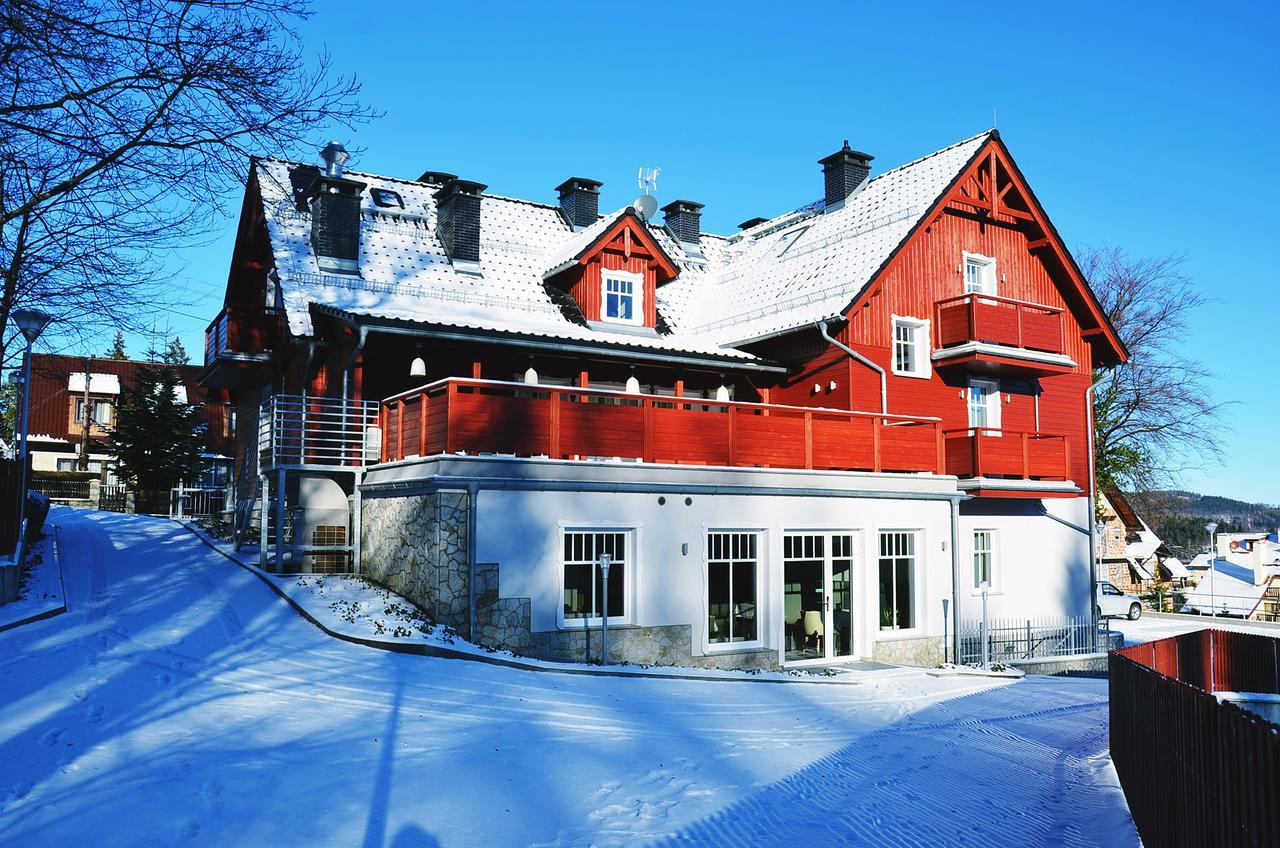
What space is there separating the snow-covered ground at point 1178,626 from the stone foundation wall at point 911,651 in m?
14.5

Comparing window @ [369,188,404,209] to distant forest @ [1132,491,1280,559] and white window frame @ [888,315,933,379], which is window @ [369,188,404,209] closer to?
white window frame @ [888,315,933,379]

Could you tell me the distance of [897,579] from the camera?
20156 millimetres

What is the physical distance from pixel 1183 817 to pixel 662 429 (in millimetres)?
10899

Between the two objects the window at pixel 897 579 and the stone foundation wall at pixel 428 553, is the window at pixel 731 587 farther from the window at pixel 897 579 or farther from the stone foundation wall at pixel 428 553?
the stone foundation wall at pixel 428 553

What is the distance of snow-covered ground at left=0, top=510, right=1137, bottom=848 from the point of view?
25.3 feet

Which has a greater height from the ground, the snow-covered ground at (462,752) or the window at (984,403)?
the window at (984,403)

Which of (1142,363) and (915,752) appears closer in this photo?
(915,752)

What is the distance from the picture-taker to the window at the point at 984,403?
2559cm

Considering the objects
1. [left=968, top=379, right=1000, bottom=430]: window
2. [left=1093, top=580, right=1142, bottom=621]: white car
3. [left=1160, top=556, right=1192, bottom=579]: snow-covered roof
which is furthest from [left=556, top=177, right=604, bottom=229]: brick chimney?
[left=1160, top=556, right=1192, bottom=579]: snow-covered roof

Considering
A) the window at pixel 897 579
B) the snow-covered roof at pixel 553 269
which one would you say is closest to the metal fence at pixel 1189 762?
the window at pixel 897 579

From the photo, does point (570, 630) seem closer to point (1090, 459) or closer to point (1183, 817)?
point (1183, 817)

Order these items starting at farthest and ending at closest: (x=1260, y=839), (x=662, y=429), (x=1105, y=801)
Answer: (x=662, y=429), (x=1105, y=801), (x=1260, y=839)

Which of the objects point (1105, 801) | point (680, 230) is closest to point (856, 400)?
point (680, 230)

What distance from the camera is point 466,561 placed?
49.4 feet
